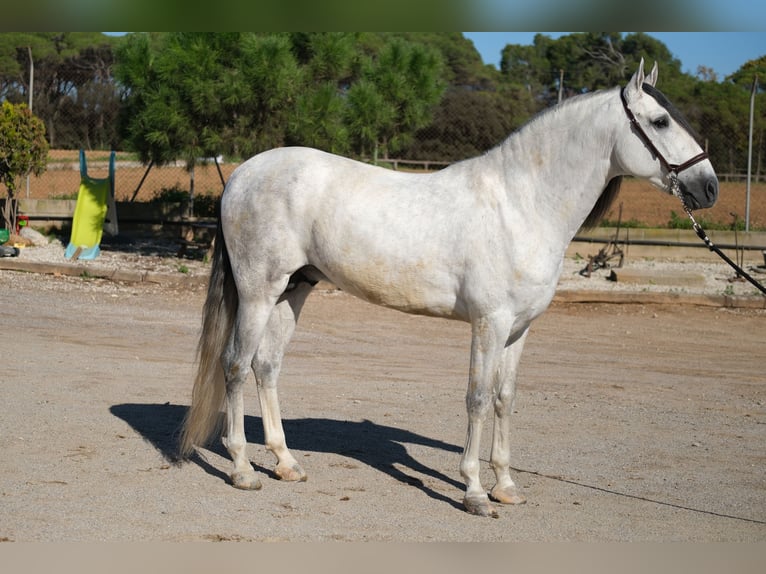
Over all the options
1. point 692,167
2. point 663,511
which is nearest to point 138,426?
point 663,511

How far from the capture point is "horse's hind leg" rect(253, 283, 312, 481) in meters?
5.00

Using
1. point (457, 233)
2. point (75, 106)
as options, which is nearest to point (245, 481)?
point (457, 233)

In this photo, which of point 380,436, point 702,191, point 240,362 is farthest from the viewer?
point 380,436

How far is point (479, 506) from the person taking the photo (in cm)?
450

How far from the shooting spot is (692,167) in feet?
14.2

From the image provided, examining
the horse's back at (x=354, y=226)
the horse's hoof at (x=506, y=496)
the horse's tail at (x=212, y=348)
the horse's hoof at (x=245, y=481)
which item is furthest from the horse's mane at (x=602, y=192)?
the horse's hoof at (x=245, y=481)

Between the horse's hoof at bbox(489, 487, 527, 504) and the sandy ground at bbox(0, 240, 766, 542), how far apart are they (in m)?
0.06

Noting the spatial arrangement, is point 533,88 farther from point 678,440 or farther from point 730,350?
point 678,440

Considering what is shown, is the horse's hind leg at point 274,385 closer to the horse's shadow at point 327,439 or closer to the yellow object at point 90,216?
the horse's shadow at point 327,439

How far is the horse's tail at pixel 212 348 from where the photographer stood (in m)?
5.07

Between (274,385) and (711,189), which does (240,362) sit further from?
(711,189)

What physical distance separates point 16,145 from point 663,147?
1220 cm

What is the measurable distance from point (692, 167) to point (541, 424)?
2.55 meters

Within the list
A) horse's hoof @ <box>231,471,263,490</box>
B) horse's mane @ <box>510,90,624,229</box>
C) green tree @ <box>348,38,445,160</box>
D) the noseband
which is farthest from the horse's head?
green tree @ <box>348,38,445,160</box>
